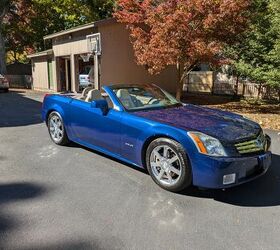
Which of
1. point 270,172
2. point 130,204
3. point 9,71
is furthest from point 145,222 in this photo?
point 9,71

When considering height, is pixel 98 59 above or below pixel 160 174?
above

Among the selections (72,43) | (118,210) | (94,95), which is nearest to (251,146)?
(118,210)

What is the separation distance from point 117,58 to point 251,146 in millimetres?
13410

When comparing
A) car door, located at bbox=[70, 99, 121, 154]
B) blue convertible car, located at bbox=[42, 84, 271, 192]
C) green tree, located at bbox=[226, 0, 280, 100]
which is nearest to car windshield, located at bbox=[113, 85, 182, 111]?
blue convertible car, located at bbox=[42, 84, 271, 192]

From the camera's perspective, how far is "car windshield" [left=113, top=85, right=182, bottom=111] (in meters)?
5.28

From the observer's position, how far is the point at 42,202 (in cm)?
404

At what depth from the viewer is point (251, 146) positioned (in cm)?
422

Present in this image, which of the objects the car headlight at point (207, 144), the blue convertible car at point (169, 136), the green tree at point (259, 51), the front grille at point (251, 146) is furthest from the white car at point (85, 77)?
the car headlight at point (207, 144)

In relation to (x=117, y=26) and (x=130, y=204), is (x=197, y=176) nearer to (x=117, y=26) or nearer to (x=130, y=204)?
(x=130, y=204)

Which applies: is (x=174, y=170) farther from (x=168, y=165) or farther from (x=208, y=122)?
(x=208, y=122)

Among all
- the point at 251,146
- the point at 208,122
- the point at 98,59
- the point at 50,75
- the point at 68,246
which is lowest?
the point at 68,246

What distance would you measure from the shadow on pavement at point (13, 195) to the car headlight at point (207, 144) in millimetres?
2074

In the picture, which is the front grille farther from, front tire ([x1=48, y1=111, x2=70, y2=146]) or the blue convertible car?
front tire ([x1=48, y1=111, x2=70, y2=146])

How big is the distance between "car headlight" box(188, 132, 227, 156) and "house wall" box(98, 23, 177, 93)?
41.6 feet
